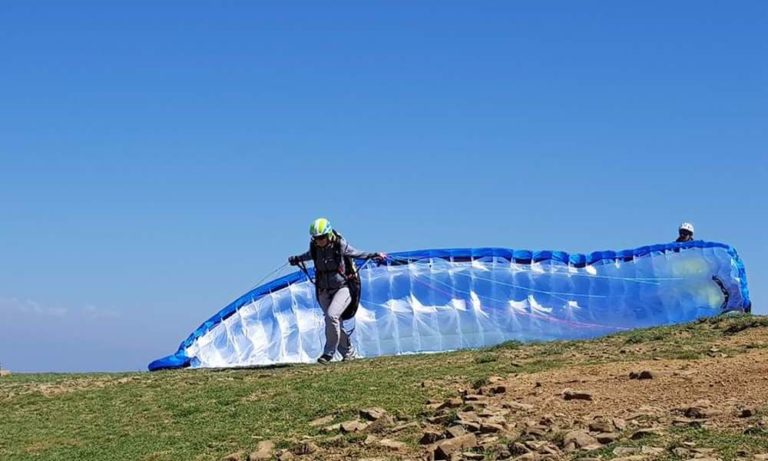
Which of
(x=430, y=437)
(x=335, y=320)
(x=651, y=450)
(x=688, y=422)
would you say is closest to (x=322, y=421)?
(x=430, y=437)

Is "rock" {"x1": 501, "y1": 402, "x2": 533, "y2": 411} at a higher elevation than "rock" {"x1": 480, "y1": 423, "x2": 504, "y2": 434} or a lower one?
higher

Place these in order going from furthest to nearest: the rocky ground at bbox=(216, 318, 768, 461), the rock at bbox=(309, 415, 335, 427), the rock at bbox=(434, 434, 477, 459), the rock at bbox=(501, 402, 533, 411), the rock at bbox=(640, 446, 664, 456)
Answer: the rock at bbox=(309, 415, 335, 427)
the rock at bbox=(501, 402, 533, 411)
the rock at bbox=(434, 434, 477, 459)
the rocky ground at bbox=(216, 318, 768, 461)
the rock at bbox=(640, 446, 664, 456)

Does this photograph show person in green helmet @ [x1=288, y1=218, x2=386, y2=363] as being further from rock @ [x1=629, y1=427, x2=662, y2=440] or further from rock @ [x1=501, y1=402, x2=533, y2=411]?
rock @ [x1=629, y1=427, x2=662, y2=440]

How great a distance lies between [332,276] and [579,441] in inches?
387

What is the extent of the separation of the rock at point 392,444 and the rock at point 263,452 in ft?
3.45

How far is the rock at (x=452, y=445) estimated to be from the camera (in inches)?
356

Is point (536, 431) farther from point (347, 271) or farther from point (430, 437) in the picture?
point (347, 271)

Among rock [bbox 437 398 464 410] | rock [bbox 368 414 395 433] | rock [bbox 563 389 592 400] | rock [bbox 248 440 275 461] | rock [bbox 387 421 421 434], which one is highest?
rock [bbox 437 398 464 410]

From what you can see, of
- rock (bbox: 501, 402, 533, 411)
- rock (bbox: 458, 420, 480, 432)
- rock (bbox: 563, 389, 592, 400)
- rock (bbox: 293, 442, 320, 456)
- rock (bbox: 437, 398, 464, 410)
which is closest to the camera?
rock (bbox: 458, 420, 480, 432)

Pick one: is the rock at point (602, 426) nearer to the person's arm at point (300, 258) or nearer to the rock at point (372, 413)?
the rock at point (372, 413)

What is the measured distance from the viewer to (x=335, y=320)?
1788 centimetres

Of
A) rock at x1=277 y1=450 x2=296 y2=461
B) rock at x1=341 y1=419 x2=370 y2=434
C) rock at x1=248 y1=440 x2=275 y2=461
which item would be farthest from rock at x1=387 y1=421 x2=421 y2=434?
rock at x1=248 y1=440 x2=275 y2=461

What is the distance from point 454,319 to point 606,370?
1085cm

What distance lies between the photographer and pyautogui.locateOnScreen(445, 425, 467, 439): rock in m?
9.45
